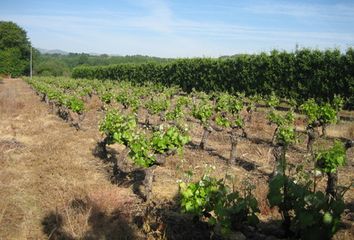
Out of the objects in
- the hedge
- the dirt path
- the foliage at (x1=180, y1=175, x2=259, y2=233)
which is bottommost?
the dirt path

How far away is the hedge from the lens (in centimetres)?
2202

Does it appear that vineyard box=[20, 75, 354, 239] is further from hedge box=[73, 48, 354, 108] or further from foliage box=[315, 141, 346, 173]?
hedge box=[73, 48, 354, 108]

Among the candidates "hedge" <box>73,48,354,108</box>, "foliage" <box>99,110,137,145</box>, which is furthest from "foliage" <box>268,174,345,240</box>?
"hedge" <box>73,48,354,108</box>

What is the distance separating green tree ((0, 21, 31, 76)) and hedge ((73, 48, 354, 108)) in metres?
53.7

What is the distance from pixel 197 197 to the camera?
18.0 ft

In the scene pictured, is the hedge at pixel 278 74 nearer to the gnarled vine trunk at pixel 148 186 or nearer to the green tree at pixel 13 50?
the gnarled vine trunk at pixel 148 186

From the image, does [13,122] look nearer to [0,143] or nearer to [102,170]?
[0,143]

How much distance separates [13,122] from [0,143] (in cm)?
474

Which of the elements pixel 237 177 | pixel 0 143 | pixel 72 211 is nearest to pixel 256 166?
pixel 237 177

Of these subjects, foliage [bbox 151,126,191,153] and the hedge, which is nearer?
foliage [bbox 151,126,191,153]

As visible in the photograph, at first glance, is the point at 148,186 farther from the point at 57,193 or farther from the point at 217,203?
the point at 217,203

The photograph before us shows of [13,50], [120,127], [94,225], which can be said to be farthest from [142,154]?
[13,50]

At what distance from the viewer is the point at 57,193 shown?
743 cm

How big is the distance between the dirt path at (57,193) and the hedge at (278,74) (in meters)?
14.9
